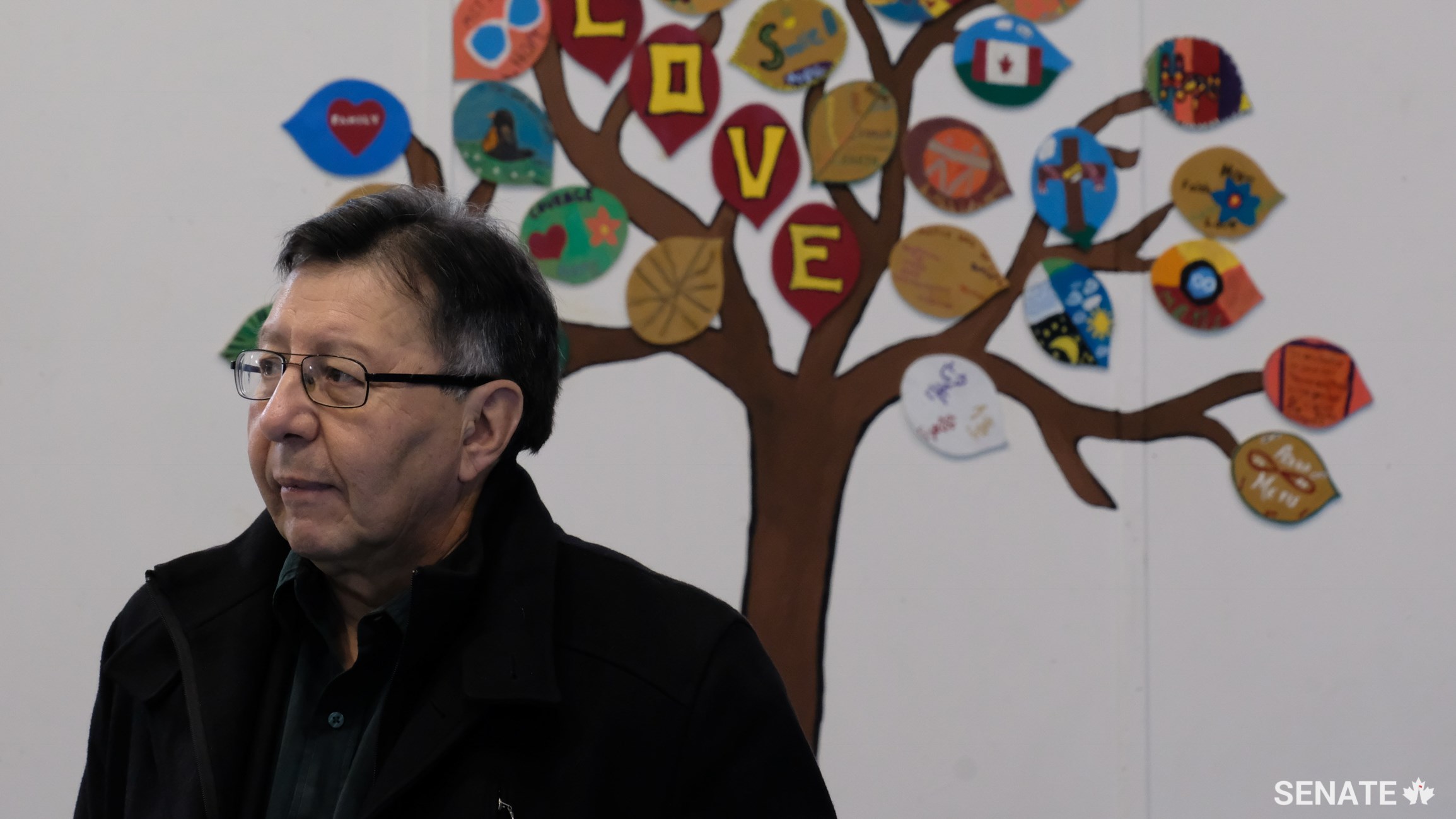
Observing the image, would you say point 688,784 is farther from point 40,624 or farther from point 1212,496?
point 40,624

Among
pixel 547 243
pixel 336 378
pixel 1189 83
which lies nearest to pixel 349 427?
pixel 336 378

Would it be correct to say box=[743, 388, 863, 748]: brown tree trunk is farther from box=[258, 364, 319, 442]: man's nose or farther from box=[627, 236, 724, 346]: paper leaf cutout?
box=[258, 364, 319, 442]: man's nose

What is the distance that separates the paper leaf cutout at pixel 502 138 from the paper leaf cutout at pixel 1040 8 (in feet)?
2.53

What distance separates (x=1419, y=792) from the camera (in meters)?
1.81

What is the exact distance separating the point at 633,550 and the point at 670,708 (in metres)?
0.85

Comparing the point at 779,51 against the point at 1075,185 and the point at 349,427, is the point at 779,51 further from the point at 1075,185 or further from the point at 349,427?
the point at 349,427

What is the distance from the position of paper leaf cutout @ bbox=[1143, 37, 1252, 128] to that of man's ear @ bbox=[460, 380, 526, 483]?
4.17ft

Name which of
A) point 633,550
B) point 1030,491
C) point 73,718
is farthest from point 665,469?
point 73,718

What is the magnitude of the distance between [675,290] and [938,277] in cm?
42

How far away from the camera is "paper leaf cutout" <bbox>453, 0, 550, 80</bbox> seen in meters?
1.79

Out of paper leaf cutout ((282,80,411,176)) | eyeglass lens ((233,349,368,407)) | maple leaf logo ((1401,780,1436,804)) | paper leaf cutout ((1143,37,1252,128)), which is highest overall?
paper leaf cutout ((1143,37,1252,128))

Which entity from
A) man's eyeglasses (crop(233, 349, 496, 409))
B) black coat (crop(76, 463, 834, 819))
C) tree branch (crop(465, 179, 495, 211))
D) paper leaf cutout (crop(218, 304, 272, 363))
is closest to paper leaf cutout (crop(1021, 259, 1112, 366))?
tree branch (crop(465, 179, 495, 211))

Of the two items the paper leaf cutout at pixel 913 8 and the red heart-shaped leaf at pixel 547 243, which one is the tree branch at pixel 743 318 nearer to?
the red heart-shaped leaf at pixel 547 243

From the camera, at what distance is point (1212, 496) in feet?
5.92
